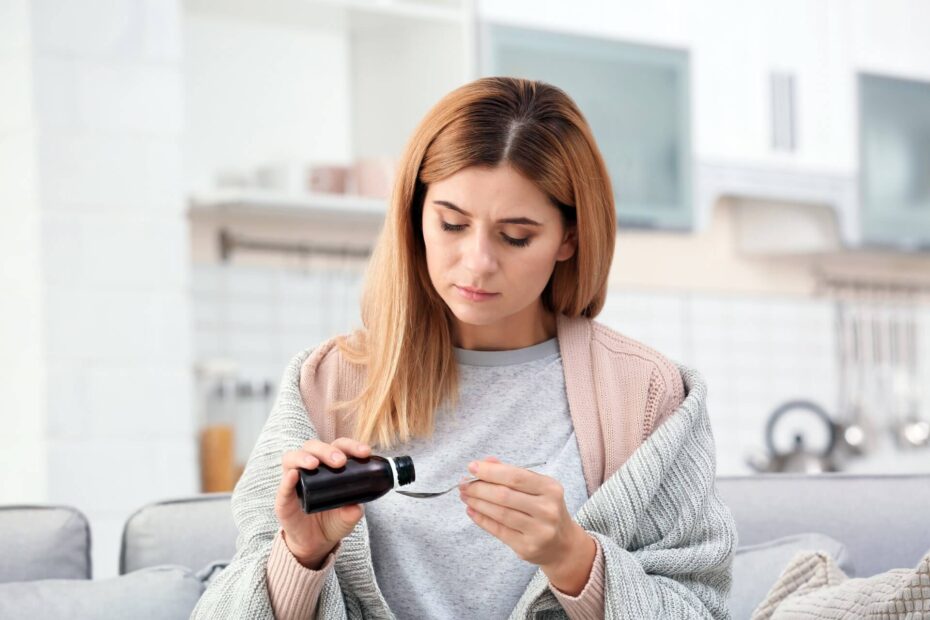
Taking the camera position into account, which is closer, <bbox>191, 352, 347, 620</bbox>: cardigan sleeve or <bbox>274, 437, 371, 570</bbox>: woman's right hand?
<bbox>274, 437, 371, 570</bbox>: woman's right hand

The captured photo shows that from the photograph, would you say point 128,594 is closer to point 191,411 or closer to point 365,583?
point 365,583

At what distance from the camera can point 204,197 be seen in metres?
3.47

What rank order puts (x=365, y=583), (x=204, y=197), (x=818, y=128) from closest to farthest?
1. (x=365, y=583)
2. (x=204, y=197)
3. (x=818, y=128)

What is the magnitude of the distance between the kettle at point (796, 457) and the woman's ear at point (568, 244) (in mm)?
2494

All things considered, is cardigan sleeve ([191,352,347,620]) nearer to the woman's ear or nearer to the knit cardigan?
the knit cardigan

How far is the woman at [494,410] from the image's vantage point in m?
1.52

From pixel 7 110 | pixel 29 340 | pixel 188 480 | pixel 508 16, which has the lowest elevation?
pixel 188 480

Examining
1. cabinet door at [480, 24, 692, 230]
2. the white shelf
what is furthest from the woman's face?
cabinet door at [480, 24, 692, 230]

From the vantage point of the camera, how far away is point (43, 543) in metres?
1.94

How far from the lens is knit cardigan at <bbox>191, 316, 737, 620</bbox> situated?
148cm

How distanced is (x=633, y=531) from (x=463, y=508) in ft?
0.64

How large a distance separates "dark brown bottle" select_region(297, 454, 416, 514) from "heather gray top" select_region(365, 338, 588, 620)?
249 mm

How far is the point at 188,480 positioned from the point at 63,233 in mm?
601

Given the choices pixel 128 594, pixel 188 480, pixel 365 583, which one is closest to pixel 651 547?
pixel 365 583
